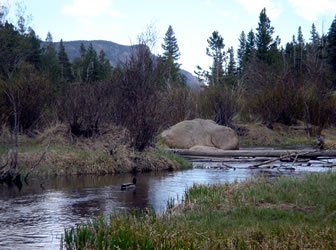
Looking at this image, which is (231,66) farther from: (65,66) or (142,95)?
(142,95)

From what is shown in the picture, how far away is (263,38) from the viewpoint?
5247 centimetres

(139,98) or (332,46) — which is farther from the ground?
(332,46)

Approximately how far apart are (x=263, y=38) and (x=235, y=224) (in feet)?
156

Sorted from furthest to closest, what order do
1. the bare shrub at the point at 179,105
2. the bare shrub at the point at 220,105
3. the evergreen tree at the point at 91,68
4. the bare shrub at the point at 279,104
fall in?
the evergreen tree at the point at 91,68 < the bare shrub at the point at 279,104 < the bare shrub at the point at 220,105 < the bare shrub at the point at 179,105

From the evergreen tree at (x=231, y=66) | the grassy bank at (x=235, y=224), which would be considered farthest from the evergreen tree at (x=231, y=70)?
the grassy bank at (x=235, y=224)

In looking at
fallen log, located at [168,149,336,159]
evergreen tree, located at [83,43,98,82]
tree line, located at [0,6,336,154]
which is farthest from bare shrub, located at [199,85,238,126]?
evergreen tree, located at [83,43,98,82]

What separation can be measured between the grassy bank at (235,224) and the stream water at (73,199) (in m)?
1.12

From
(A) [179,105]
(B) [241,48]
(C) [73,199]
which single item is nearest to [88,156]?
(C) [73,199]

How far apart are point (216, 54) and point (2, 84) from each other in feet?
150

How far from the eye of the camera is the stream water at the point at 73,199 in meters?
8.51

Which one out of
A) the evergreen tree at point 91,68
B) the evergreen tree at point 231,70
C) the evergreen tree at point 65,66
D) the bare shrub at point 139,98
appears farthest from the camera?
the evergreen tree at point 231,70

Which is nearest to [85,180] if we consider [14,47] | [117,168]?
[117,168]

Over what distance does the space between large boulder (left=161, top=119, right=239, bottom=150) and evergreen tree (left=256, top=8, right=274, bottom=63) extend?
28.2m

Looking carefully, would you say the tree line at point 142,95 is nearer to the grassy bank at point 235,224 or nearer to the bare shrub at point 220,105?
the bare shrub at point 220,105
